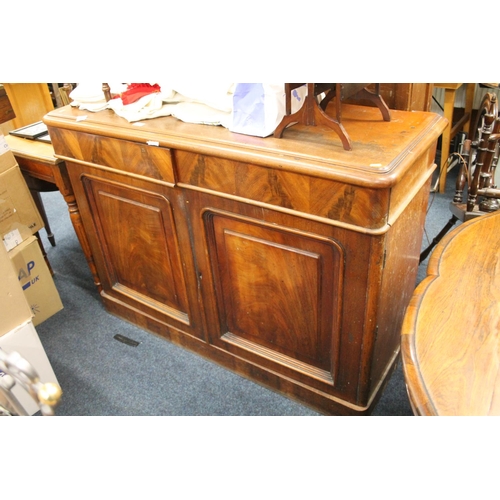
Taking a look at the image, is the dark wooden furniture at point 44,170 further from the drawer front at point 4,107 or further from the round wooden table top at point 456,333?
the round wooden table top at point 456,333

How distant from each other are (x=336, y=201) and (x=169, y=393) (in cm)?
100

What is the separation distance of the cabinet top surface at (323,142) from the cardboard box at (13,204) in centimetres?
58

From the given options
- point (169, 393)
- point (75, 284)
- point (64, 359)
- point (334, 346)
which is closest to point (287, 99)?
point (334, 346)

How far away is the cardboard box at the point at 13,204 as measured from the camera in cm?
180

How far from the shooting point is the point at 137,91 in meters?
1.46

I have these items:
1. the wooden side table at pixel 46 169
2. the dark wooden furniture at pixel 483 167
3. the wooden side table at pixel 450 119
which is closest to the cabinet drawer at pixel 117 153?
the wooden side table at pixel 46 169

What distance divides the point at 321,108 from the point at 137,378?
1203 mm

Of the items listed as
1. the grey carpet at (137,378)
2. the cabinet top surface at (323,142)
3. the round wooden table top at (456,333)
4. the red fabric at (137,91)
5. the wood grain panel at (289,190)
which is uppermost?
the red fabric at (137,91)

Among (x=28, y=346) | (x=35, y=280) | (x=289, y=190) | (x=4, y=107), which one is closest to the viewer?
(x=289, y=190)

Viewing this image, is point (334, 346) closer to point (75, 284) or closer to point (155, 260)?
point (155, 260)

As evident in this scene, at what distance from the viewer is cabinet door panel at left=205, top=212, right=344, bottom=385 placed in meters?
1.23

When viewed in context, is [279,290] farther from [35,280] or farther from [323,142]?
[35,280]

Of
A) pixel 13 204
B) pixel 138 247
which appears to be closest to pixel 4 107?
pixel 13 204

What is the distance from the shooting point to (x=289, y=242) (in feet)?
4.06
